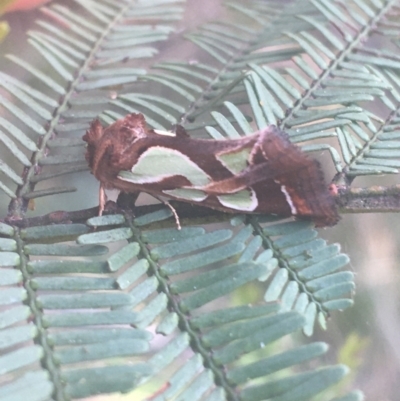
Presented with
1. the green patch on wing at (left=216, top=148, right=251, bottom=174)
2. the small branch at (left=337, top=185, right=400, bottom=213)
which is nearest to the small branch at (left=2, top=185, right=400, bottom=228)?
the small branch at (left=337, top=185, right=400, bottom=213)

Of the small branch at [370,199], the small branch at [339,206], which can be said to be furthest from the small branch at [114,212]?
the small branch at [370,199]

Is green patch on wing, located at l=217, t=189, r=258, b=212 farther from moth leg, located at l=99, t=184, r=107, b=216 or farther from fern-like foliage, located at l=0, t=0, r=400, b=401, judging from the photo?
moth leg, located at l=99, t=184, r=107, b=216

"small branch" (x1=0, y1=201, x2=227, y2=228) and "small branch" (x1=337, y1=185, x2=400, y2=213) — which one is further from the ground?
"small branch" (x1=0, y1=201, x2=227, y2=228)

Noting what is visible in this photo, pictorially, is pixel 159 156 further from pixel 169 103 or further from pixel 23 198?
pixel 23 198

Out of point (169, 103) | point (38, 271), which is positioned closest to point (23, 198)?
point (38, 271)

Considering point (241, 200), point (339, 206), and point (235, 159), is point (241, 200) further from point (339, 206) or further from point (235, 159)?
point (339, 206)

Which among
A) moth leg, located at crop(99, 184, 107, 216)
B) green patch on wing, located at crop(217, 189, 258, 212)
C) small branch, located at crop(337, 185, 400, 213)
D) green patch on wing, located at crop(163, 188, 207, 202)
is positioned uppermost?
moth leg, located at crop(99, 184, 107, 216)

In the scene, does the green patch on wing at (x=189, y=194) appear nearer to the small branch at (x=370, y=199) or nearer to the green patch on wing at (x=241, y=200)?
the green patch on wing at (x=241, y=200)

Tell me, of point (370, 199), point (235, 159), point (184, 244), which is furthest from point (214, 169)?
point (370, 199)

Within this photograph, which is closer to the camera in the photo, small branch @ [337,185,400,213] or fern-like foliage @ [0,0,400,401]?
fern-like foliage @ [0,0,400,401]
